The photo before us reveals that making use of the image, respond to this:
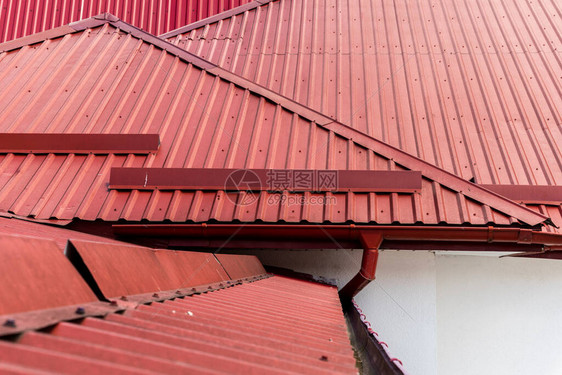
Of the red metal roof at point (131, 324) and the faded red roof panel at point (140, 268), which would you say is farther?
the faded red roof panel at point (140, 268)

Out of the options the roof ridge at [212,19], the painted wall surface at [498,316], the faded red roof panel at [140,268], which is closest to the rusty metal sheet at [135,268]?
the faded red roof panel at [140,268]

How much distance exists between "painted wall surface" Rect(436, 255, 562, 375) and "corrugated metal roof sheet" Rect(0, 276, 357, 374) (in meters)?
3.26

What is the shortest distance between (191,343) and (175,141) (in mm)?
3766

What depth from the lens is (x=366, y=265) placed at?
4480 millimetres

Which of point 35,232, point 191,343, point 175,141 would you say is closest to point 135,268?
point 191,343

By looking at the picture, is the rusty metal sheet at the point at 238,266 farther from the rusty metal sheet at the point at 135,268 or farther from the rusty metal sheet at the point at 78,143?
the rusty metal sheet at the point at 78,143

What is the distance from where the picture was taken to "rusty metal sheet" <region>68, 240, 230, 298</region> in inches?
70.4

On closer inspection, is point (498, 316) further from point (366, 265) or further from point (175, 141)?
point (175, 141)

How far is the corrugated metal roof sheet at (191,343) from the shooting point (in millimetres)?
1059

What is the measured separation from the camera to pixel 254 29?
8.12 m

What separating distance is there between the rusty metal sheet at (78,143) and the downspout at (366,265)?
85.6 inches

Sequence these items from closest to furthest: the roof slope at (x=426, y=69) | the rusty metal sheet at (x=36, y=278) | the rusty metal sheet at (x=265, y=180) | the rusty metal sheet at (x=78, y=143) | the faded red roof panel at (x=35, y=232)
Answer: the rusty metal sheet at (x=36, y=278) < the faded red roof panel at (x=35, y=232) < the rusty metal sheet at (x=265, y=180) < the rusty metal sheet at (x=78, y=143) < the roof slope at (x=426, y=69)

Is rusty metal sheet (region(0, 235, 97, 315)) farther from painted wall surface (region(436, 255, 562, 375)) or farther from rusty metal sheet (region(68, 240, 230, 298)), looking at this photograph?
painted wall surface (region(436, 255, 562, 375))

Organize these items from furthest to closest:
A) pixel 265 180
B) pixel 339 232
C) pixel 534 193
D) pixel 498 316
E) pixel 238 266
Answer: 1. pixel 498 316
2. pixel 534 193
3. pixel 265 180
4. pixel 339 232
5. pixel 238 266
